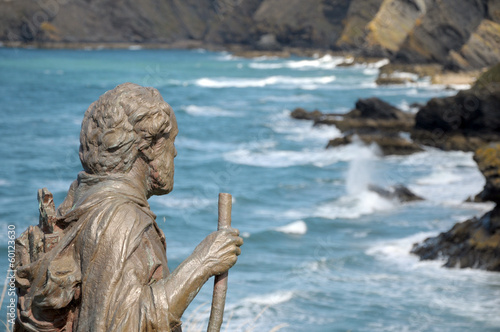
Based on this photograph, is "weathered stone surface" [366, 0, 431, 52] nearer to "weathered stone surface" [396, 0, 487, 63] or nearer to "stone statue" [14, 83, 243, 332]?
"weathered stone surface" [396, 0, 487, 63]

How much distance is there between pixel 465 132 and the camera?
25.6 m

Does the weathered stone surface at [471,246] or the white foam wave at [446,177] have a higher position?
the weathered stone surface at [471,246]

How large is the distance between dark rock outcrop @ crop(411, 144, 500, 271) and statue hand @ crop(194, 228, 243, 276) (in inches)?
356

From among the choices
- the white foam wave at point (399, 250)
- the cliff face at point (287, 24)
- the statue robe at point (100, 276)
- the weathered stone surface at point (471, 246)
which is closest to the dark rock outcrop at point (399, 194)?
the white foam wave at point (399, 250)

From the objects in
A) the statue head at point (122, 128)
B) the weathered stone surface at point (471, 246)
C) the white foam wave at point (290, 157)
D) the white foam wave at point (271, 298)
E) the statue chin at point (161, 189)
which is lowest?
the white foam wave at point (290, 157)

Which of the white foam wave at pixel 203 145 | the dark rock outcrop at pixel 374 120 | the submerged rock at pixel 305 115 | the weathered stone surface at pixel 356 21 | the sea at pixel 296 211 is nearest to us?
the sea at pixel 296 211

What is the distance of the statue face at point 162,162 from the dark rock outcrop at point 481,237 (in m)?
8.98

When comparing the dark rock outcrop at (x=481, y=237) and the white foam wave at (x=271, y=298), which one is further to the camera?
the dark rock outcrop at (x=481, y=237)

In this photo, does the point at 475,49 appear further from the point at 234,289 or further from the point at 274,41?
the point at 274,41

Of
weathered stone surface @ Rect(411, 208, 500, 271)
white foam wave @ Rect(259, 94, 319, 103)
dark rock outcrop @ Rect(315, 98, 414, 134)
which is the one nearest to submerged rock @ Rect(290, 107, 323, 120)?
dark rock outcrop @ Rect(315, 98, 414, 134)

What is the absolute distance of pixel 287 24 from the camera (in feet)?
380

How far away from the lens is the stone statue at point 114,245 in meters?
2.65

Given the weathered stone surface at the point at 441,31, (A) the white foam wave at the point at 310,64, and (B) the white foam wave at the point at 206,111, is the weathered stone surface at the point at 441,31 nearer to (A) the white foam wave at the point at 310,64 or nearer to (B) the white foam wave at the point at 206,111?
(A) the white foam wave at the point at 310,64

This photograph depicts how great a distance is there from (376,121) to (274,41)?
88.9 metres
